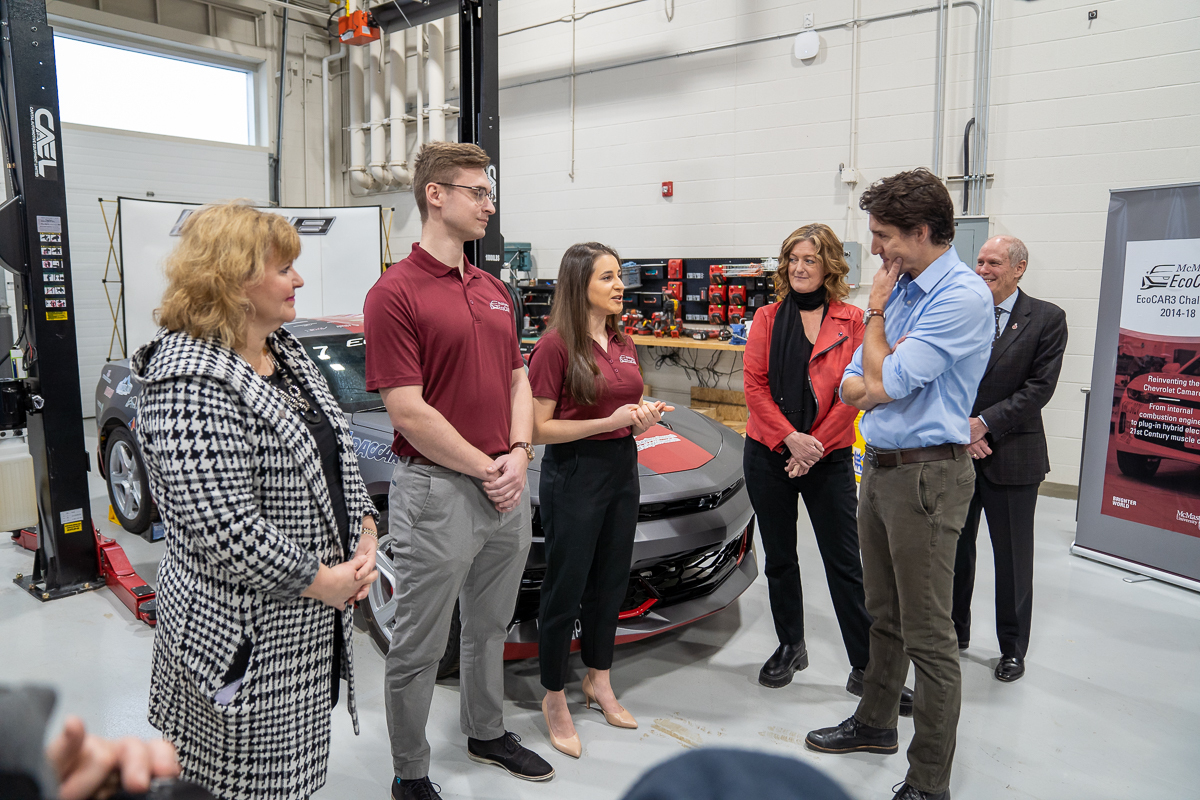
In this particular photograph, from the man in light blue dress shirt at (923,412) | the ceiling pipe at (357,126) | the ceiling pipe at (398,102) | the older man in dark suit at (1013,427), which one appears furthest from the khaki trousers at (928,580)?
the ceiling pipe at (357,126)

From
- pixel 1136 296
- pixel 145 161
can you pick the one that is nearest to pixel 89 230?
pixel 145 161

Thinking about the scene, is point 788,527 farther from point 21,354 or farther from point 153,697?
point 21,354

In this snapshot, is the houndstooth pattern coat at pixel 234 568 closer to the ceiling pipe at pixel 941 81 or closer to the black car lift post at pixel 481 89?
the black car lift post at pixel 481 89

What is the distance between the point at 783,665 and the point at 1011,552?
941 millimetres

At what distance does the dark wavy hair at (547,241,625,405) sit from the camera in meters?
2.27

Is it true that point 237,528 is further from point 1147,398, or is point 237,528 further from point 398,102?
point 398,102

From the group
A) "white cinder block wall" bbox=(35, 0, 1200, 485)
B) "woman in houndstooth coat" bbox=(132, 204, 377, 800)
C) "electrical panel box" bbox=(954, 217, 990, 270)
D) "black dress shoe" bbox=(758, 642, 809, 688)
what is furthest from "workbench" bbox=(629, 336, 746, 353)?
"woman in houndstooth coat" bbox=(132, 204, 377, 800)

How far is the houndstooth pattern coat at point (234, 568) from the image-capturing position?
1244mm

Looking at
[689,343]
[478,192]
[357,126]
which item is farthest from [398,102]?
[478,192]

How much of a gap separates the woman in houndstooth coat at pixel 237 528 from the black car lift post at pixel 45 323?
6.88 feet

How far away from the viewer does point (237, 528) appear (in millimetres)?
1243

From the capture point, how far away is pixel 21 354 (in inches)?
143

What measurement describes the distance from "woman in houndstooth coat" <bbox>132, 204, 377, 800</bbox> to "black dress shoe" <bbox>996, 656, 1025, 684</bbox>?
7.99 ft

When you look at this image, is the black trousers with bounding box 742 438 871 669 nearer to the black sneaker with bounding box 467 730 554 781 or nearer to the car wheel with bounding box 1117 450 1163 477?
the black sneaker with bounding box 467 730 554 781
